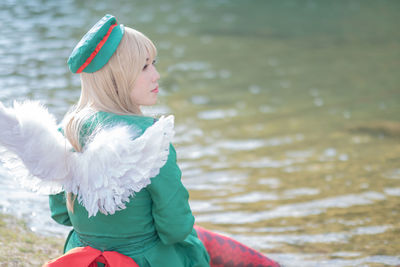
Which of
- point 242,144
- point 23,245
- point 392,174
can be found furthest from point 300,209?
point 23,245

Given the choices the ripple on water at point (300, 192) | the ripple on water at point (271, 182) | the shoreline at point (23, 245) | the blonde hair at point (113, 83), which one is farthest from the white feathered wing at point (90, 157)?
the ripple on water at point (271, 182)

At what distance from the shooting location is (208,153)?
215 inches

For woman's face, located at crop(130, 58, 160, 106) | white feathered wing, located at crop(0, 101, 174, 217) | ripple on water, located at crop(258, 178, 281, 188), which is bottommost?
ripple on water, located at crop(258, 178, 281, 188)

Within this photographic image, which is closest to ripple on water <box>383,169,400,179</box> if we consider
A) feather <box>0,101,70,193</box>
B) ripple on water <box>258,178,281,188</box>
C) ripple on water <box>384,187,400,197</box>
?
ripple on water <box>384,187,400,197</box>

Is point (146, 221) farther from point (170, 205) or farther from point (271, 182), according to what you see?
point (271, 182)

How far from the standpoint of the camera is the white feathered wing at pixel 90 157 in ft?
5.79

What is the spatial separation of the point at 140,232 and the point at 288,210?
2.24 metres

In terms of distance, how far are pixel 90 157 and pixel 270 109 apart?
5339 mm

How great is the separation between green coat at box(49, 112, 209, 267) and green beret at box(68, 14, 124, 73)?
0.19 metres

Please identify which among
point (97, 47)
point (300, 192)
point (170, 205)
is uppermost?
point (97, 47)

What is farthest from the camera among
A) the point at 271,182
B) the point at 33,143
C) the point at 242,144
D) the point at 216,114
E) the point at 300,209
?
the point at 216,114

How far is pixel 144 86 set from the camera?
2.09 meters

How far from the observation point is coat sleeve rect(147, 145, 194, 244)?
190cm

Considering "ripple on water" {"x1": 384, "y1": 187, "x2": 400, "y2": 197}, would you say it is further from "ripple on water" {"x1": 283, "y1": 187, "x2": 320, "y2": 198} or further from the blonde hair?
the blonde hair
